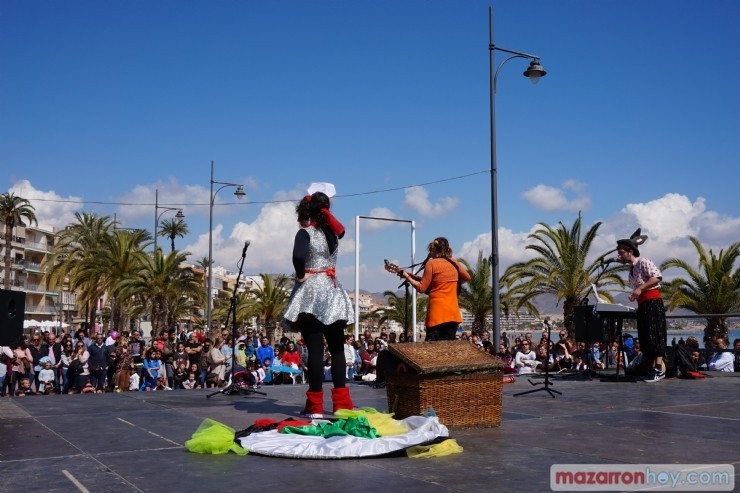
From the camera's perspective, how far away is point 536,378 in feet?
38.7

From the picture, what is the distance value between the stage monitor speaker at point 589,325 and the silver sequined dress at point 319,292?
6.23m

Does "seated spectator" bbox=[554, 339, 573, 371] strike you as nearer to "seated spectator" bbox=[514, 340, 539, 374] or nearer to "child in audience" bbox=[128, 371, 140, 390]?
"seated spectator" bbox=[514, 340, 539, 374]

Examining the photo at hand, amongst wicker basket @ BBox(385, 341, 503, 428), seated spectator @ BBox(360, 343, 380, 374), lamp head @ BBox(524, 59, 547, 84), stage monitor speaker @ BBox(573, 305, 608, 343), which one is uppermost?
lamp head @ BBox(524, 59, 547, 84)

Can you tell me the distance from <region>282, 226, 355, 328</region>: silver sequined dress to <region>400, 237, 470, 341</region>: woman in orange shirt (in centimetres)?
192

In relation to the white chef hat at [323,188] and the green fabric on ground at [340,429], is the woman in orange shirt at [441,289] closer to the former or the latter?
the white chef hat at [323,188]

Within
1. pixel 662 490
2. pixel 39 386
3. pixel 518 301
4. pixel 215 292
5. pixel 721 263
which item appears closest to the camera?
pixel 662 490

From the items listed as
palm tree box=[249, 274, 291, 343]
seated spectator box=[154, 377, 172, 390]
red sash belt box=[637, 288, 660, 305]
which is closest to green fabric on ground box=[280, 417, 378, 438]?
red sash belt box=[637, 288, 660, 305]

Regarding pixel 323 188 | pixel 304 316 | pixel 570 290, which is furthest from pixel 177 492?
pixel 570 290

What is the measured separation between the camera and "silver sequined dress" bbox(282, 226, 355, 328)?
6.43 meters

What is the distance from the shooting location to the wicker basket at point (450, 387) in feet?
19.6

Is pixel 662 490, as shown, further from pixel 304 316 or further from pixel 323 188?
pixel 323 188

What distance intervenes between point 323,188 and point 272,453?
2924 mm

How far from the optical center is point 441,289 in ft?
27.6

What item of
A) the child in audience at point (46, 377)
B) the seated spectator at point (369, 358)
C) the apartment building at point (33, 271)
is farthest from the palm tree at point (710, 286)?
the apartment building at point (33, 271)
